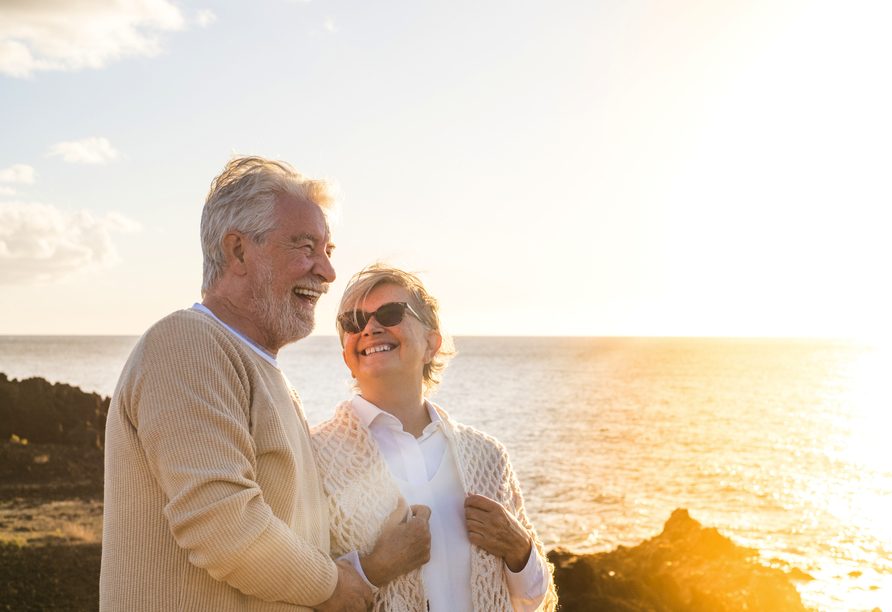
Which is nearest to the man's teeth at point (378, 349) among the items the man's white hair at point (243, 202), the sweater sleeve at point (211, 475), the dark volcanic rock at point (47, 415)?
the man's white hair at point (243, 202)

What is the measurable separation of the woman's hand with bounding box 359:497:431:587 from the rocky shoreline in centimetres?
450

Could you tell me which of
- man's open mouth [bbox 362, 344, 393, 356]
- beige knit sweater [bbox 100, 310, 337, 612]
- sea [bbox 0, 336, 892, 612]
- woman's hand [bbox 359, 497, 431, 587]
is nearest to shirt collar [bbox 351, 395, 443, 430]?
man's open mouth [bbox 362, 344, 393, 356]

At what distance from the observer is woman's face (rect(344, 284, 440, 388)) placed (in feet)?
11.2

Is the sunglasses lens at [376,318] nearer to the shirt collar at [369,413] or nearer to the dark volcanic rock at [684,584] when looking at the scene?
the shirt collar at [369,413]

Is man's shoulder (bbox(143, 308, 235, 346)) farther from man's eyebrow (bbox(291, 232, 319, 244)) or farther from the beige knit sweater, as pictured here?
man's eyebrow (bbox(291, 232, 319, 244))

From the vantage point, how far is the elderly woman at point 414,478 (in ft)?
9.59

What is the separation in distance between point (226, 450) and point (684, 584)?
24.2 ft

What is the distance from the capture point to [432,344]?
3766 mm

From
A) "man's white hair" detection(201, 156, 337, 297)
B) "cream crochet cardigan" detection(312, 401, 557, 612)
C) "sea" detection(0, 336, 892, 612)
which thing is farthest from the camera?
"sea" detection(0, 336, 892, 612)

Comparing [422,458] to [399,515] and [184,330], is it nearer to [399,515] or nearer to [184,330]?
[399,515]

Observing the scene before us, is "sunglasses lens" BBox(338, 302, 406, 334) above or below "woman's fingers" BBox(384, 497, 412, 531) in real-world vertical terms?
above

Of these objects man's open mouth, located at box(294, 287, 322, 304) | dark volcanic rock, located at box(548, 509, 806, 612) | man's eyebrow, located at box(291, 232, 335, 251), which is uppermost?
man's eyebrow, located at box(291, 232, 335, 251)

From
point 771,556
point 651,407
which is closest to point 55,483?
point 771,556

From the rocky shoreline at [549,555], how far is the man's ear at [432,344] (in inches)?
168
